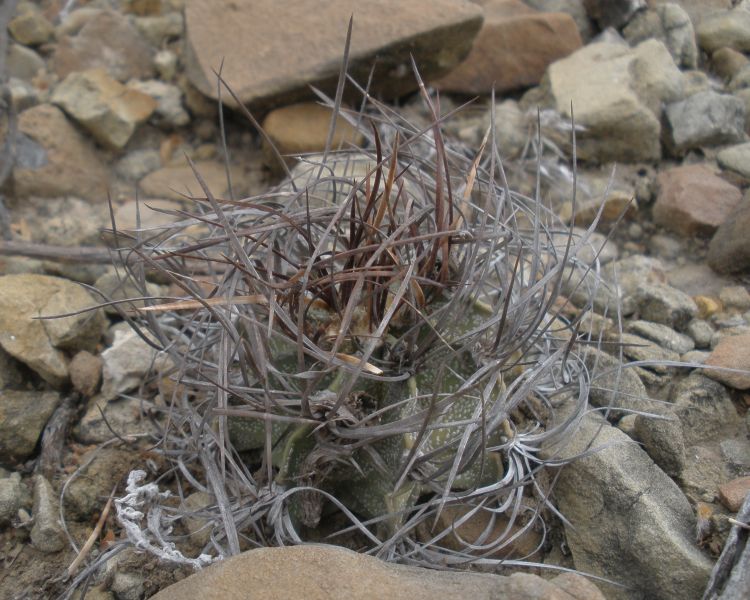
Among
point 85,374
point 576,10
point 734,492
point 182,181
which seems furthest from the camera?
point 576,10

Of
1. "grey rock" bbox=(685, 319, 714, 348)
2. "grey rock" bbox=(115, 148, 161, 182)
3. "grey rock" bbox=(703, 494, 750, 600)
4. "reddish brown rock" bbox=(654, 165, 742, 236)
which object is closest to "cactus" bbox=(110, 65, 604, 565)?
"grey rock" bbox=(703, 494, 750, 600)

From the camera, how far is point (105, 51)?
260 cm

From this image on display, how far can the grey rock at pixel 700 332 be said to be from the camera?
1.63 meters

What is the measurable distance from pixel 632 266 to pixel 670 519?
85 cm

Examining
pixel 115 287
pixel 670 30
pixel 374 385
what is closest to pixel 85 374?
pixel 115 287

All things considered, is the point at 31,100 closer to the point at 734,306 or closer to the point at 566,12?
the point at 566,12

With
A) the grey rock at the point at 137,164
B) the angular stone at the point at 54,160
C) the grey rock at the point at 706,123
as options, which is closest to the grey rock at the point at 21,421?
the angular stone at the point at 54,160

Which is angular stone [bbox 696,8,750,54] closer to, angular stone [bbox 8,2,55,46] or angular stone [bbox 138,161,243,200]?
angular stone [bbox 138,161,243,200]

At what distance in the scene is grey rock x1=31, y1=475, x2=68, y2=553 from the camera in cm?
140

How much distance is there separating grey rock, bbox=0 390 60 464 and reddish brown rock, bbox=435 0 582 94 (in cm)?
155

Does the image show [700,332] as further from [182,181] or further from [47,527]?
[182,181]

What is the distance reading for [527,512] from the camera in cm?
132

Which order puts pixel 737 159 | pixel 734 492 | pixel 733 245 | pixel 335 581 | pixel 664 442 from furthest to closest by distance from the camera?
pixel 737 159 < pixel 733 245 < pixel 664 442 < pixel 734 492 < pixel 335 581

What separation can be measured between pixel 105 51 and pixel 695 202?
188 centimetres
